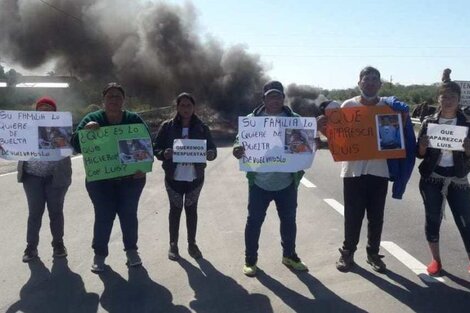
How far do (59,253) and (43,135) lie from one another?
1196 millimetres

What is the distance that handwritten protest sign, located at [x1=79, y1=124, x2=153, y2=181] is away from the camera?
4.71m

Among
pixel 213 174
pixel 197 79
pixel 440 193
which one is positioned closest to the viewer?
pixel 440 193

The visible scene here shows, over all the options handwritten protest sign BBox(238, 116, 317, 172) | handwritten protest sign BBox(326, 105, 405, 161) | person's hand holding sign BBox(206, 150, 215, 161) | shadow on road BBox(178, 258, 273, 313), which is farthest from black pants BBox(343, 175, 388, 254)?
person's hand holding sign BBox(206, 150, 215, 161)

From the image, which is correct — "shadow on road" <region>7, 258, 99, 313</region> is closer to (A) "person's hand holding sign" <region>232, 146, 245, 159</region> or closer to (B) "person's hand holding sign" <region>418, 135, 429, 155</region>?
(A) "person's hand holding sign" <region>232, 146, 245, 159</region>

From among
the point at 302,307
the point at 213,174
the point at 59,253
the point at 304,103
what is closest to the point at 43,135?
the point at 59,253

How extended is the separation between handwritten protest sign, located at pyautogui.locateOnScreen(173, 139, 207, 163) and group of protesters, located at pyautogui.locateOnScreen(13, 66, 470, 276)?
0.07 meters

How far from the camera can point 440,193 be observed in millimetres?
4559

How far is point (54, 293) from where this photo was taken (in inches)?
166

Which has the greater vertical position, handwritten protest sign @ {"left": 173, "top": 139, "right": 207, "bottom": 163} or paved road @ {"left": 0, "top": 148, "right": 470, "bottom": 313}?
handwritten protest sign @ {"left": 173, "top": 139, "right": 207, "bottom": 163}

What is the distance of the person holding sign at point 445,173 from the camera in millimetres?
4453

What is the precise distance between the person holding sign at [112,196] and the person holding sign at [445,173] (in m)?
2.61

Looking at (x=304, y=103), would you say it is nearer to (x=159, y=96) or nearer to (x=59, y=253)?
(x=159, y=96)

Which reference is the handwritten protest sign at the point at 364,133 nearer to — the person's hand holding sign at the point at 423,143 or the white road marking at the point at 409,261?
the person's hand holding sign at the point at 423,143

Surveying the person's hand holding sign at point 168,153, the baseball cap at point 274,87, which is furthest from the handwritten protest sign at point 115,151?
the baseball cap at point 274,87
